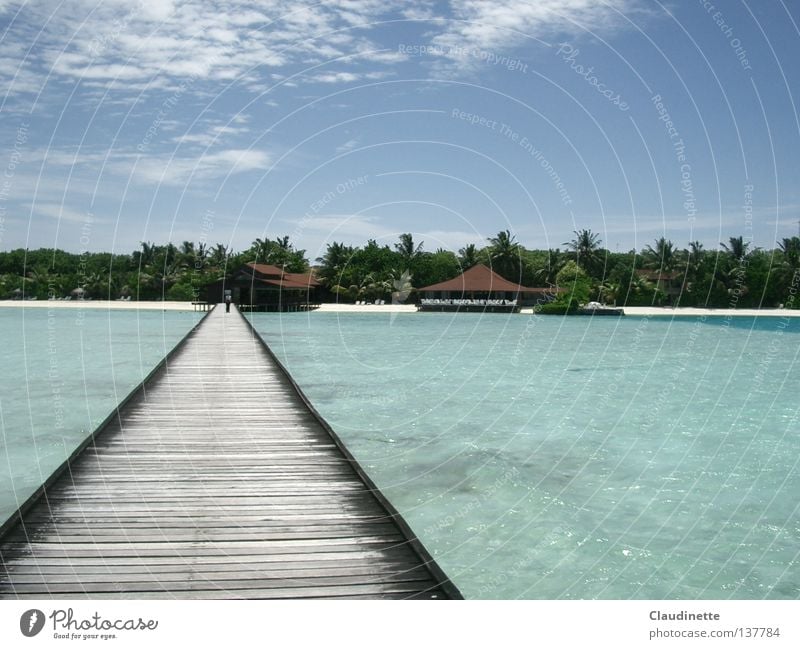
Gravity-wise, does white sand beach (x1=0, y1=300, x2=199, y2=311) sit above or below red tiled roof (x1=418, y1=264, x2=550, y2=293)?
below

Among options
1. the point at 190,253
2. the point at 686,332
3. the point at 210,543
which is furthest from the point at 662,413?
the point at 190,253

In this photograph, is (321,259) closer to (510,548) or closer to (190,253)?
(190,253)

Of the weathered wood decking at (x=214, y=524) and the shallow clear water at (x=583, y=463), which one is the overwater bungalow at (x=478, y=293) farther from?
the weathered wood decking at (x=214, y=524)

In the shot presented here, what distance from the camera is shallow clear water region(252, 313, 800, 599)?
7.17 m

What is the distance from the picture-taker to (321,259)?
231ft

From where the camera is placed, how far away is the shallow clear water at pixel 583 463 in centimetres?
717

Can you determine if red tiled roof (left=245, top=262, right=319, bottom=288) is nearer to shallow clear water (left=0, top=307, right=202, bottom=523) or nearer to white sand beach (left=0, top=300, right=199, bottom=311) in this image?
white sand beach (left=0, top=300, right=199, bottom=311)

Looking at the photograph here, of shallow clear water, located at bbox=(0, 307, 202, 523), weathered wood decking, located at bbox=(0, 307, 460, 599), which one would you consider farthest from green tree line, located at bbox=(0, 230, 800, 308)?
weathered wood decking, located at bbox=(0, 307, 460, 599)

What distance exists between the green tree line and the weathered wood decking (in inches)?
2223

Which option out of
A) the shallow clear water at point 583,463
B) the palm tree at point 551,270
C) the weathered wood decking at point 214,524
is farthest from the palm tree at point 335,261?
the weathered wood decking at point 214,524

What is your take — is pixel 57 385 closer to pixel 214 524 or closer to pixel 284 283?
pixel 214 524

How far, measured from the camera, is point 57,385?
19.9 m
